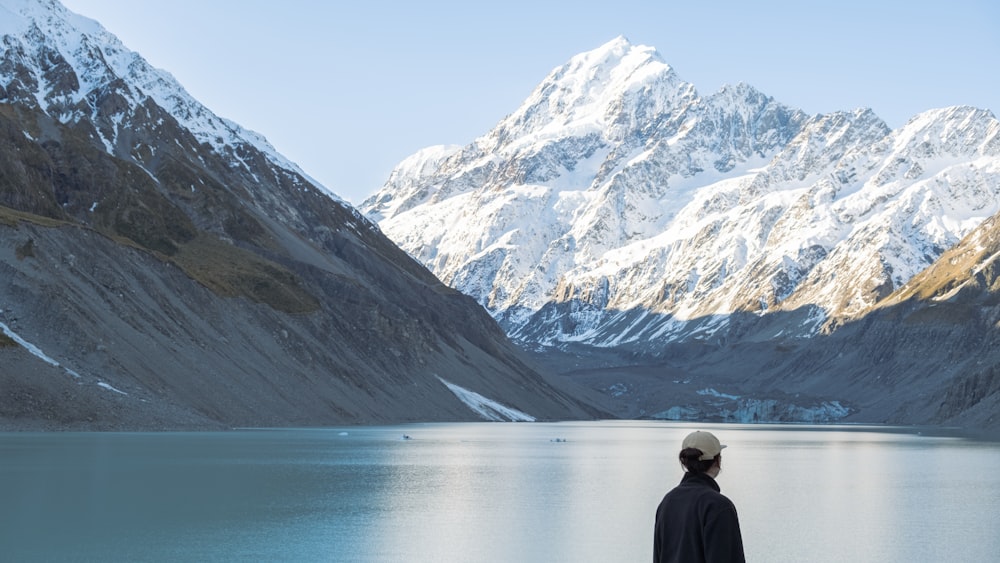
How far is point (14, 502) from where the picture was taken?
151ft

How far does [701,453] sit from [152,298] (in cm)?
11825

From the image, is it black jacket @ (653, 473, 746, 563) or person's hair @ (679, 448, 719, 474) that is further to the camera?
person's hair @ (679, 448, 719, 474)

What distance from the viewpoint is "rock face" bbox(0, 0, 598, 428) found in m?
102

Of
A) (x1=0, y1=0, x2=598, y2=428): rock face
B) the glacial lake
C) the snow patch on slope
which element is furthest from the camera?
the snow patch on slope

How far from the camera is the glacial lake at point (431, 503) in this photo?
129 feet

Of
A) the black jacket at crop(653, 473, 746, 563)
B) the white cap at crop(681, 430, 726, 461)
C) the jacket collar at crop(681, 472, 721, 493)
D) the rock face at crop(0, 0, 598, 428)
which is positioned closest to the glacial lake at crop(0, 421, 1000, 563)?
the rock face at crop(0, 0, 598, 428)

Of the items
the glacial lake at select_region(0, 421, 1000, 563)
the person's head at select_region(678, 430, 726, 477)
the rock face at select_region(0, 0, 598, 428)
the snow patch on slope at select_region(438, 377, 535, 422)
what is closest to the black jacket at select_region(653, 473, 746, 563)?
the person's head at select_region(678, 430, 726, 477)

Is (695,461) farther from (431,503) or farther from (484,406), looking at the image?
(484,406)

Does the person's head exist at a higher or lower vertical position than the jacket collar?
higher

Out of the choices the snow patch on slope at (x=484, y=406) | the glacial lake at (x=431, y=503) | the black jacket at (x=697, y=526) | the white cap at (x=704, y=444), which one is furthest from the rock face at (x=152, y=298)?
the white cap at (x=704, y=444)

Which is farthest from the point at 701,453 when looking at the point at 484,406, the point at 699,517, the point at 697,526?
the point at 484,406

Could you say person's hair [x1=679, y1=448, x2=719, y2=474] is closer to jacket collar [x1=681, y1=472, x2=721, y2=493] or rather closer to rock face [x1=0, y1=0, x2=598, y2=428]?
jacket collar [x1=681, y1=472, x2=721, y2=493]

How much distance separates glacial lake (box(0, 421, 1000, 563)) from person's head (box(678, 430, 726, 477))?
24.8m

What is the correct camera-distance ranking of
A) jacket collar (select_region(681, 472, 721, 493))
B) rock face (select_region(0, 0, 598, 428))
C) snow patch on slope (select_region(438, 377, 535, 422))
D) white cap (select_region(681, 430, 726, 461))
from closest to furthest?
white cap (select_region(681, 430, 726, 461)) → jacket collar (select_region(681, 472, 721, 493)) → rock face (select_region(0, 0, 598, 428)) → snow patch on slope (select_region(438, 377, 535, 422))
